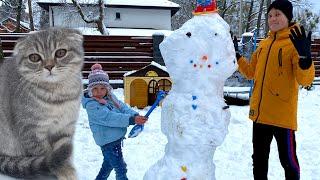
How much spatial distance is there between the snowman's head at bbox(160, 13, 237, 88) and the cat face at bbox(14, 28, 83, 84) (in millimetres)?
928

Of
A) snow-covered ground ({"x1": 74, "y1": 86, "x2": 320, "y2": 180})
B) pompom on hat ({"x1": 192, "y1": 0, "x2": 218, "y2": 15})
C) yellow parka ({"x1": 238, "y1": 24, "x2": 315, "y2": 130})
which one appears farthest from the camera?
snow-covered ground ({"x1": 74, "y1": 86, "x2": 320, "y2": 180})

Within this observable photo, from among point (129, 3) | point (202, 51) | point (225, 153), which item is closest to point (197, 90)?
point (202, 51)

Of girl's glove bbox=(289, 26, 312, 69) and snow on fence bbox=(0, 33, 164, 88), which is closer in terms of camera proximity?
girl's glove bbox=(289, 26, 312, 69)

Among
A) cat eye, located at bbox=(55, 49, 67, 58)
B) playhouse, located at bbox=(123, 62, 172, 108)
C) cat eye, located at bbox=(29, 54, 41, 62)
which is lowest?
playhouse, located at bbox=(123, 62, 172, 108)

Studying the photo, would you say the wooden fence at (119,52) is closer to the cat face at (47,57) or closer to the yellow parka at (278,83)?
the yellow parka at (278,83)

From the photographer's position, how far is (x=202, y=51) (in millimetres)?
A: 2623

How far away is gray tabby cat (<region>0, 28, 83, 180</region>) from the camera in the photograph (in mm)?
1809

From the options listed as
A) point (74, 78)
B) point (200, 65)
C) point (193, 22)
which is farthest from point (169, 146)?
point (74, 78)

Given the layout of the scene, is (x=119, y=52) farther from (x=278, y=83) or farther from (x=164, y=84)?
(x=278, y=83)

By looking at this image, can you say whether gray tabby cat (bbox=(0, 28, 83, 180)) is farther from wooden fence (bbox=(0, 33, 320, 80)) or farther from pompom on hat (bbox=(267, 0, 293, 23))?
wooden fence (bbox=(0, 33, 320, 80))

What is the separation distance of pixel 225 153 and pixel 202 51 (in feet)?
12.1

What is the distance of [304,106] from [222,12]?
22760 millimetres

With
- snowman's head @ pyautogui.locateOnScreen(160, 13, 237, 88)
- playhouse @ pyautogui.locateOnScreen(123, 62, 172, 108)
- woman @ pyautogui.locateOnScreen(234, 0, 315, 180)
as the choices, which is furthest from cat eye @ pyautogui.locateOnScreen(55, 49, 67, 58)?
playhouse @ pyautogui.locateOnScreen(123, 62, 172, 108)

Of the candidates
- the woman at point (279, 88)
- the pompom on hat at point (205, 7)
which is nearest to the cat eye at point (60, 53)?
the pompom on hat at point (205, 7)
